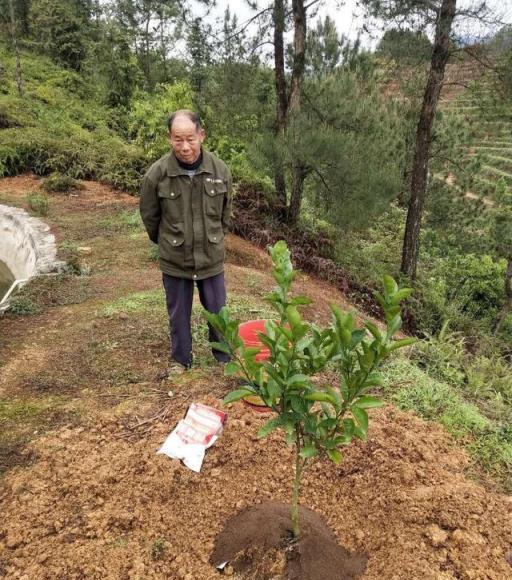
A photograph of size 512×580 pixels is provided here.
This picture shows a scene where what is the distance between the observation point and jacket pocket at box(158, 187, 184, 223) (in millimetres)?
2570

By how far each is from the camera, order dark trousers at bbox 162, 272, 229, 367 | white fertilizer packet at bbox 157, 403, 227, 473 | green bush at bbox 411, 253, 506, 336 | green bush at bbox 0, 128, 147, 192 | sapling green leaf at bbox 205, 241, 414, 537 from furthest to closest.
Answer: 1. green bush at bbox 411, 253, 506, 336
2. green bush at bbox 0, 128, 147, 192
3. dark trousers at bbox 162, 272, 229, 367
4. white fertilizer packet at bbox 157, 403, 227, 473
5. sapling green leaf at bbox 205, 241, 414, 537

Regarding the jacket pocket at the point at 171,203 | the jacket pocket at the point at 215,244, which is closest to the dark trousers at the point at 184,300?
the jacket pocket at the point at 215,244

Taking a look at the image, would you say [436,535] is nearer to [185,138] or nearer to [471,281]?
[185,138]

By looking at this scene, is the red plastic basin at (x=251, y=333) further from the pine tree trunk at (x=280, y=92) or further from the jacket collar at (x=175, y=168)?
the pine tree trunk at (x=280, y=92)

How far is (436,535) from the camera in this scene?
1716 mm

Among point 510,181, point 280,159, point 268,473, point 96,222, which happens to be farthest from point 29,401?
point 510,181

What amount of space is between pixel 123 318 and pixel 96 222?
367cm

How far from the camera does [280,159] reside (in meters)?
7.35

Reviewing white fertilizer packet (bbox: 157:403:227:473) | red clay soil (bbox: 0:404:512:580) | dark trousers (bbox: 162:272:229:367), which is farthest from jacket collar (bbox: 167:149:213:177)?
red clay soil (bbox: 0:404:512:580)

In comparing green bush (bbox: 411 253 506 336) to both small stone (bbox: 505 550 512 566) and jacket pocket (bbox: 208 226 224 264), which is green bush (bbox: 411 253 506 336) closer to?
jacket pocket (bbox: 208 226 224 264)

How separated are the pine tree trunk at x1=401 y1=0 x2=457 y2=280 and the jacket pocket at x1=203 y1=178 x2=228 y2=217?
5364 millimetres

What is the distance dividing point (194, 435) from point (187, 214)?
1.18m

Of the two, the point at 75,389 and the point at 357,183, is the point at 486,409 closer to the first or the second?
the point at 75,389

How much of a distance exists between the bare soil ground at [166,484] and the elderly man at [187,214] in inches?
22.7
